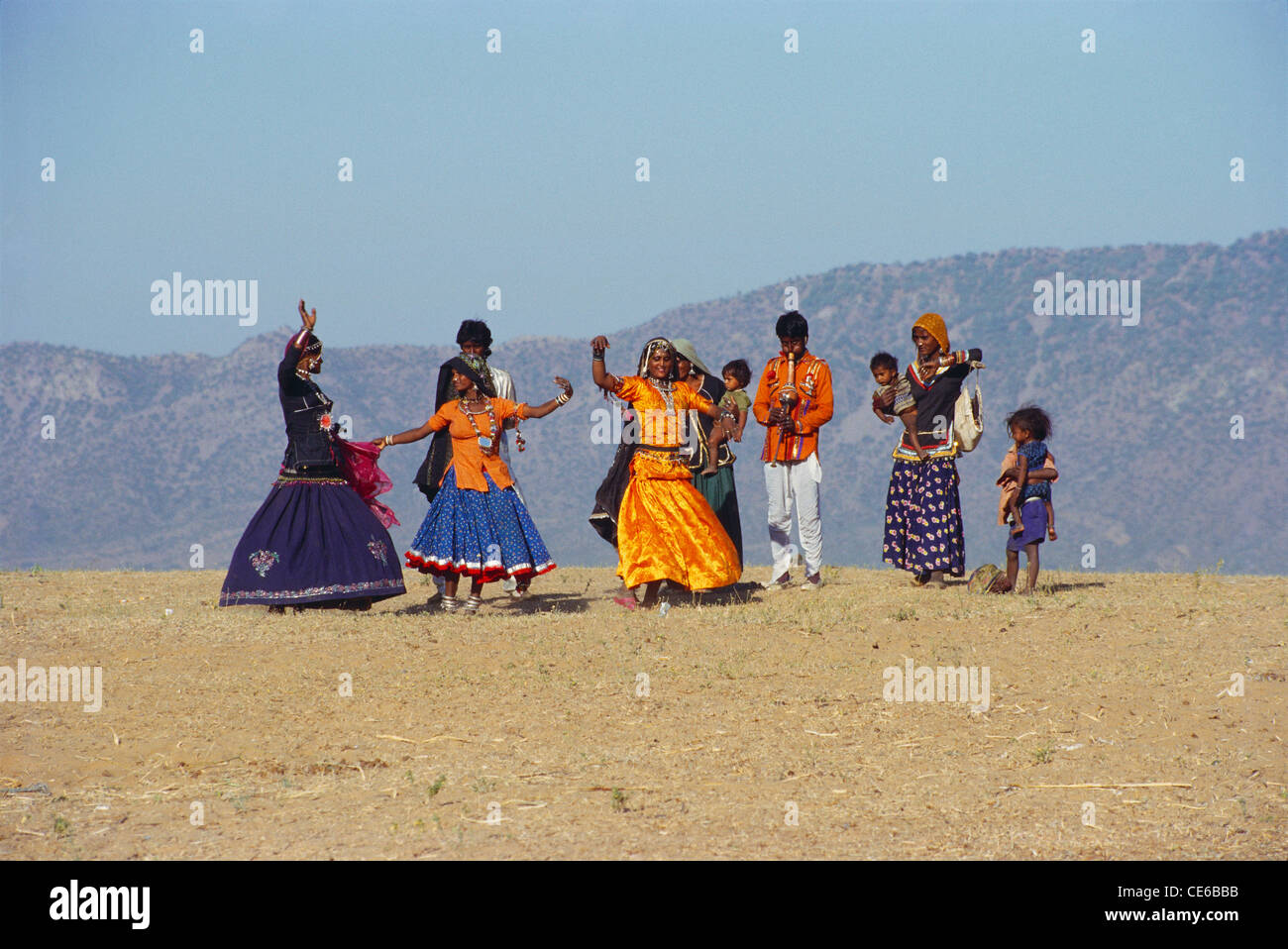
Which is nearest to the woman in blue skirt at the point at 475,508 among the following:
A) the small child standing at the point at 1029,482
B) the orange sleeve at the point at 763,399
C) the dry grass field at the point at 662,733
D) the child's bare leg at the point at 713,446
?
the dry grass field at the point at 662,733

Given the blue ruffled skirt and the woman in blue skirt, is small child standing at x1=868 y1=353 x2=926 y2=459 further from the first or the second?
the blue ruffled skirt

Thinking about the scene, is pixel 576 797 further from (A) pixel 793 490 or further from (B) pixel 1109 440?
(B) pixel 1109 440

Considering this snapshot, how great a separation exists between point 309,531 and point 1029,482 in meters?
5.88

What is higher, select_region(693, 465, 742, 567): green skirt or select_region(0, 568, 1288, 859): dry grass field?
select_region(693, 465, 742, 567): green skirt

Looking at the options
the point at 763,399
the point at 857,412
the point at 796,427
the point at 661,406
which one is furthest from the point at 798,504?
the point at 857,412

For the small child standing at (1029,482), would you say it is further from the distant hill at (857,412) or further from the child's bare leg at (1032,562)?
the distant hill at (857,412)

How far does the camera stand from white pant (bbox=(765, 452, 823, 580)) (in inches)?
510

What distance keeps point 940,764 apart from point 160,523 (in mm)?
45896

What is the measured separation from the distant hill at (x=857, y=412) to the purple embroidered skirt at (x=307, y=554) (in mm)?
32746

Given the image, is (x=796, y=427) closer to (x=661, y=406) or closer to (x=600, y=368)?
(x=661, y=406)

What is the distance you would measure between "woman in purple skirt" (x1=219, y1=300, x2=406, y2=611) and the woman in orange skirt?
1975 mm

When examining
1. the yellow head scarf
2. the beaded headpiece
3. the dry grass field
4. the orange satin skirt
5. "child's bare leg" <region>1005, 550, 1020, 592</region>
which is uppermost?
the yellow head scarf

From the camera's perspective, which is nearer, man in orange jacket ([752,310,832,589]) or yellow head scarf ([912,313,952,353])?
yellow head scarf ([912,313,952,353])

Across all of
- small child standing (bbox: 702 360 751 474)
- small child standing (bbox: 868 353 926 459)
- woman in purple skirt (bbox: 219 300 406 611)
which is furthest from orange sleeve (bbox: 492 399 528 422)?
small child standing (bbox: 868 353 926 459)
